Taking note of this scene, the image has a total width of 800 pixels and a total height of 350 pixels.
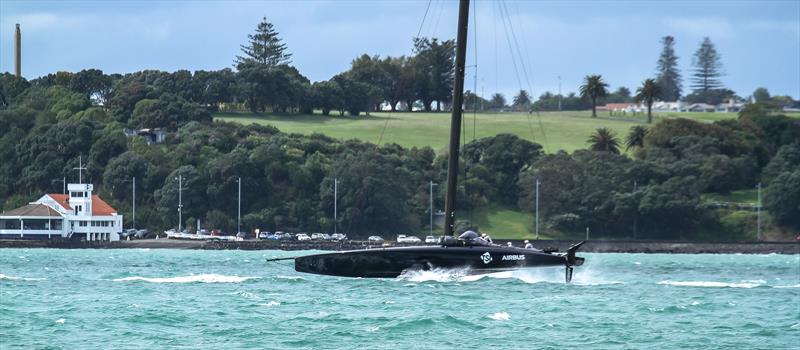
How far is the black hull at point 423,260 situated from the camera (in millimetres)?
56750

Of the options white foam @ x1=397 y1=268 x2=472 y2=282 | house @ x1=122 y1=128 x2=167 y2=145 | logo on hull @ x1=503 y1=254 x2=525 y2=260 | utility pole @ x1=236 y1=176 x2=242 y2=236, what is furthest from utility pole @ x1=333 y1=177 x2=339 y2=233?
logo on hull @ x1=503 y1=254 x2=525 y2=260

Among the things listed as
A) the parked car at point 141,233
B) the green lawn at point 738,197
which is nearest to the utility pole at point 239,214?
the parked car at point 141,233

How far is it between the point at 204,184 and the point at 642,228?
42.4m

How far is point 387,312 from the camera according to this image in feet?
151

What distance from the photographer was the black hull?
56.8 m

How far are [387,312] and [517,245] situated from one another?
252 ft

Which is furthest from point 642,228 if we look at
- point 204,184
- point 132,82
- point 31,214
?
point 132,82

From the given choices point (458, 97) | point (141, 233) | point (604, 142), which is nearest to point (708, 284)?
point (458, 97)

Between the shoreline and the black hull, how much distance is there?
5897cm

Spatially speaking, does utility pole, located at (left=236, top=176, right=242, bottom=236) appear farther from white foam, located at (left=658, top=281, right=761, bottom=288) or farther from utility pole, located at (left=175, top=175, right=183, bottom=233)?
white foam, located at (left=658, top=281, right=761, bottom=288)

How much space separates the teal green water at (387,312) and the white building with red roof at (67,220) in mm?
65493

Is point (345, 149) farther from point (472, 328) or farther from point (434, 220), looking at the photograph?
point (472, 328)

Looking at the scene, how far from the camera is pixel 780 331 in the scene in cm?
4384

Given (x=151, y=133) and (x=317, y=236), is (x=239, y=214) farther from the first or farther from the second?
(x=151, y=133)
